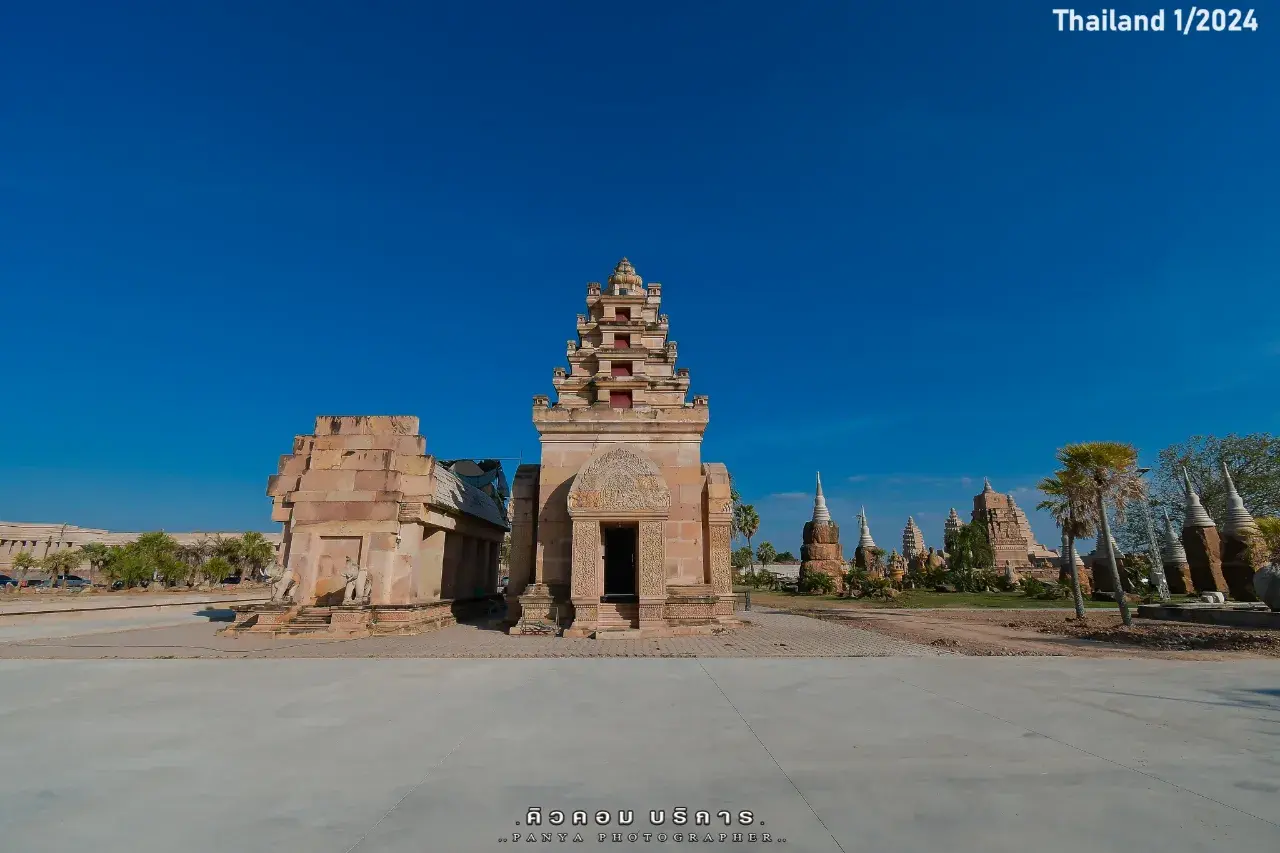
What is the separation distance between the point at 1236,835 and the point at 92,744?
30.8ft

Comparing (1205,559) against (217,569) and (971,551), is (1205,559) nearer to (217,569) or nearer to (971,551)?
(971,551)

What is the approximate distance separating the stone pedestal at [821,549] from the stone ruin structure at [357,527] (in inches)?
1328

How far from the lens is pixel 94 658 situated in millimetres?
11734

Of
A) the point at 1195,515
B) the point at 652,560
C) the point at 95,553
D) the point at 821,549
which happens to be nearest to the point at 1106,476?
the point at 1195,515

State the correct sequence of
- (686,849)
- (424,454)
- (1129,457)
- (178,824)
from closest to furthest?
(686,849)
(178,824)
(424,454)
(1129,457)

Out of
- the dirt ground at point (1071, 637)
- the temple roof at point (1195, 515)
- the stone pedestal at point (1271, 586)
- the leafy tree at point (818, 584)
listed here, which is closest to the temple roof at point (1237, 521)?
the temple roof at point (1195, 515)

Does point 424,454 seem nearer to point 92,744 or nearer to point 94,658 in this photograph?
point 94,658

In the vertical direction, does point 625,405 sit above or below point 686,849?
above

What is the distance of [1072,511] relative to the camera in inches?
894

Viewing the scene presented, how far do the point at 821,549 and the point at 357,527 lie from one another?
38.1 meters

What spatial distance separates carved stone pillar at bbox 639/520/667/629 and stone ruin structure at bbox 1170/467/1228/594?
100ft

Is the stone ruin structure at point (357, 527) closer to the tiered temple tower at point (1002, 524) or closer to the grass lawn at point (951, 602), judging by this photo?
the grass lawn at point (951, 602)

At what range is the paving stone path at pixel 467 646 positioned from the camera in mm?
12797

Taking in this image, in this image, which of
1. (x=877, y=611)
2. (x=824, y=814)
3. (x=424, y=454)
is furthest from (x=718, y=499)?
(x=824, y=814)
